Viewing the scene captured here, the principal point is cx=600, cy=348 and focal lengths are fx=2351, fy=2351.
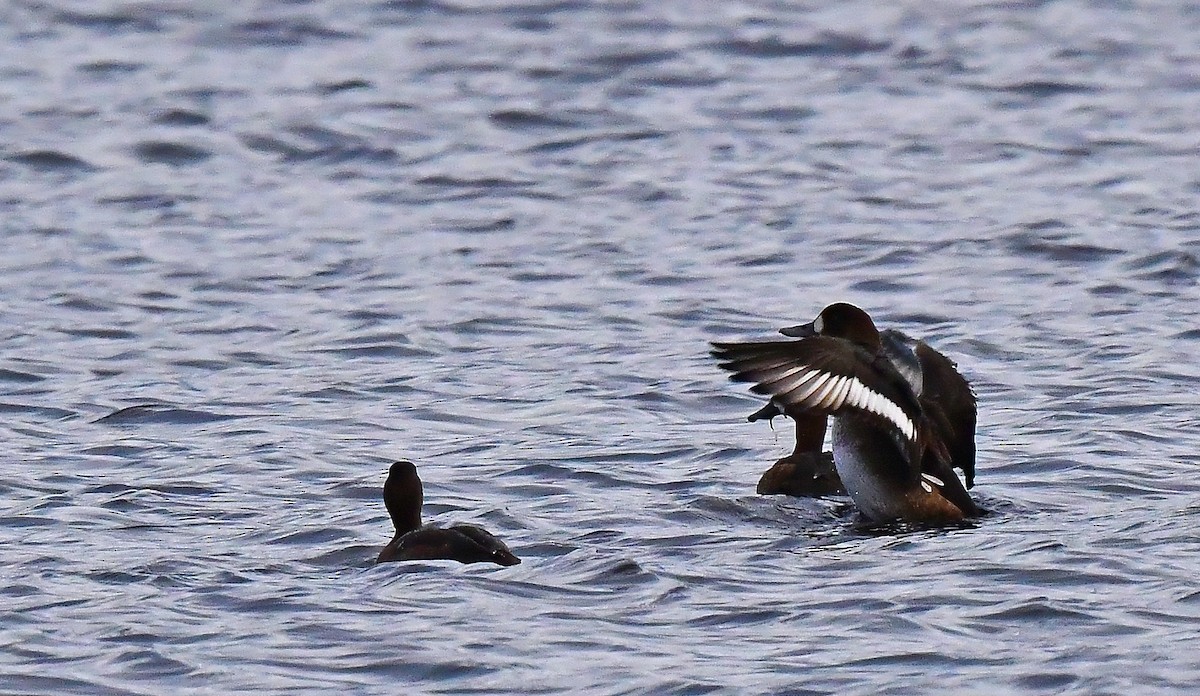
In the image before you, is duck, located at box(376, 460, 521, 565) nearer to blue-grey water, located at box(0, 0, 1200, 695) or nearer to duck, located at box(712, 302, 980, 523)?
blue-grey water, located at box(0, 0, 1200, 695)

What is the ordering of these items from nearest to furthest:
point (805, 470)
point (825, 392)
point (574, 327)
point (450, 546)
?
point (450, 546)
point (825, 392)
point (805, 470)
point (574, 327)

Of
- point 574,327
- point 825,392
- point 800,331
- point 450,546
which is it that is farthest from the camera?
point 574,327

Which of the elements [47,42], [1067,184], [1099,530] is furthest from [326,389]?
[47,42]

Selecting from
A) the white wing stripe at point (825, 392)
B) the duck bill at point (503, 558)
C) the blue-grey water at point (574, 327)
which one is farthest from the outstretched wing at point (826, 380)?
the duck bill at point (503, 558)

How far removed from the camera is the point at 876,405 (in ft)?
29.5

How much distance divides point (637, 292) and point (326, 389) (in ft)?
8.81

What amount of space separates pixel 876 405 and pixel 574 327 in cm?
408

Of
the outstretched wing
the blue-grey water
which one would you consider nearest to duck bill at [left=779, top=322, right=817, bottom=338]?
the outstretched wing

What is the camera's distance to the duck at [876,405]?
8758 millimetres

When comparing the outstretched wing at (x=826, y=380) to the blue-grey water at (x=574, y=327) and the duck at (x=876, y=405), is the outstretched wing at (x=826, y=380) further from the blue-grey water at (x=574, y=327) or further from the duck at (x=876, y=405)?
the blue-grey water at (x=574, y=327)

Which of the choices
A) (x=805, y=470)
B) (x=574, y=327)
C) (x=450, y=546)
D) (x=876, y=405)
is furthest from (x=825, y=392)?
(x=574, y=327)

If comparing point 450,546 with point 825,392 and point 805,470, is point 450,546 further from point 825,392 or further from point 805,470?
point 805,470

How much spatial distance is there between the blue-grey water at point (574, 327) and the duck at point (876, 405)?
0.70ft

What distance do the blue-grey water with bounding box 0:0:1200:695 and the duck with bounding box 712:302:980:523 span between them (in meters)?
0.21
